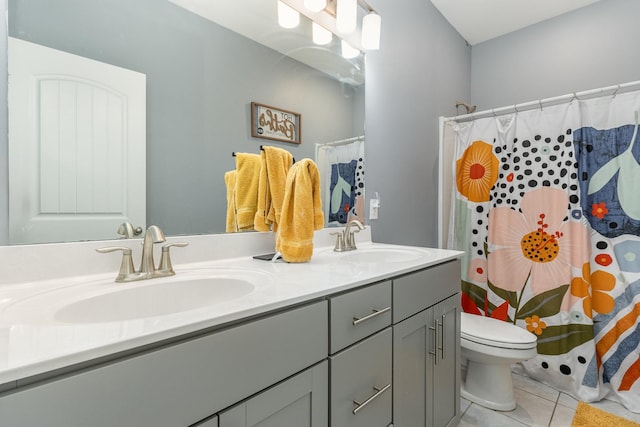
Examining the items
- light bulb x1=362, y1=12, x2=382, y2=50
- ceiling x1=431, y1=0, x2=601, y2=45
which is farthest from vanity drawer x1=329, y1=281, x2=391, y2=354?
ceiling x1=431, y1=0, x2=601, y2=45

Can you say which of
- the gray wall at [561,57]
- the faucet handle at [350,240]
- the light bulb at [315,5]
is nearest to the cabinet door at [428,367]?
the faucet handle at [350,240]

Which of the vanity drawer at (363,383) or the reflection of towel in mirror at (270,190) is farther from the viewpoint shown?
the reflection of towel in mirror at (270,190)

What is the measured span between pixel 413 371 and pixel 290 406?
61 cm

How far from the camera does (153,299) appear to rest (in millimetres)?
852

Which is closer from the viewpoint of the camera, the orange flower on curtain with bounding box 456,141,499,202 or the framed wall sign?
the framed wall sign

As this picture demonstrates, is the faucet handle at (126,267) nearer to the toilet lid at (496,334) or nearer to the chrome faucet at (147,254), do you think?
the chrome faucet at (147,254)

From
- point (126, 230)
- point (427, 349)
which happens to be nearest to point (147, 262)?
point (126, 230)

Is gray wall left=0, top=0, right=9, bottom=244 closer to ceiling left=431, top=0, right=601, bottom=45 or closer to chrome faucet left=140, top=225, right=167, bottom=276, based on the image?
chrome faucet left=140, top=225, right=167, bottom=276

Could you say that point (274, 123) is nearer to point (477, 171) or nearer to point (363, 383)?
point (363, 383)

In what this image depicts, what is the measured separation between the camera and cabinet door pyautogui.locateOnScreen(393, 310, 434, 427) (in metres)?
1.07

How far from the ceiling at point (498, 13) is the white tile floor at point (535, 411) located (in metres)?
2.53

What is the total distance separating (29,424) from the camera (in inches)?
16.2

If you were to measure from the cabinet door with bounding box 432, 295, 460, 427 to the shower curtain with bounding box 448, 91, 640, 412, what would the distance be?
0.82m

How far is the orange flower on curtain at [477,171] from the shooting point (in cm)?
208
